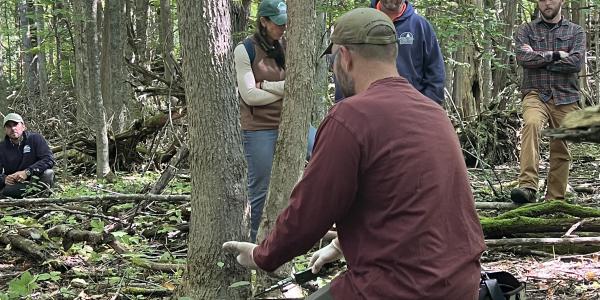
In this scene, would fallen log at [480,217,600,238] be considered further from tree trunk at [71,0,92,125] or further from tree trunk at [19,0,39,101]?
tree trunk at [19,0,39,101]

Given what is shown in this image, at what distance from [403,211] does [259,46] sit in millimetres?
2921

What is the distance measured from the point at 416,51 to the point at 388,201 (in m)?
2.93

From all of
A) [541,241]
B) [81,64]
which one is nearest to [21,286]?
[541,241]

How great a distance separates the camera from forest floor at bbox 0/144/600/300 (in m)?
4.68

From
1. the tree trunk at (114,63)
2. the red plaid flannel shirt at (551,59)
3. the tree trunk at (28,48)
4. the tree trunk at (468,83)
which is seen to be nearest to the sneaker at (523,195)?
the red plaid flannel shirt at (551,59)

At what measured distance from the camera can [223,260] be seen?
398cm

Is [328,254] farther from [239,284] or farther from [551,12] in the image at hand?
[551,12]

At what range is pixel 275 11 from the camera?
473cm

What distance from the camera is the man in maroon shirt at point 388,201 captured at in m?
2.24

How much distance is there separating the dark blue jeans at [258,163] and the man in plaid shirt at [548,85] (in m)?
2.57

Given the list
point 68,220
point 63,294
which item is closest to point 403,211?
point 63,294

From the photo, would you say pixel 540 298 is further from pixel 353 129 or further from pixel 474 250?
pixel 353 129

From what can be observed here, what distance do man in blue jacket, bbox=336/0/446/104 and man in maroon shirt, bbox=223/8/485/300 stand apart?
254 centimetres

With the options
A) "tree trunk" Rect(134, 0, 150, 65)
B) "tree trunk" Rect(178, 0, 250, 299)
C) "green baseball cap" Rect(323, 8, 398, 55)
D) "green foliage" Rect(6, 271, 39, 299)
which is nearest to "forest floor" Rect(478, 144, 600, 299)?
"tree trunk" Rect(178, 0, 250, 299)
